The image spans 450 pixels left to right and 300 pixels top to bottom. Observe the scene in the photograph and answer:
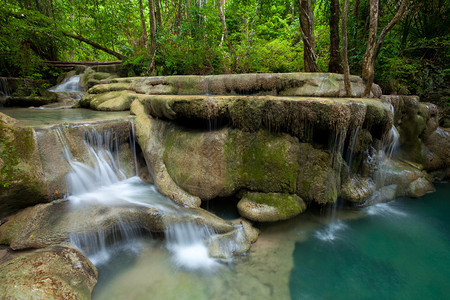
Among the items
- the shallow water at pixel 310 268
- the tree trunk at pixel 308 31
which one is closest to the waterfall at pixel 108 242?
the shallow water at pixel 310 268

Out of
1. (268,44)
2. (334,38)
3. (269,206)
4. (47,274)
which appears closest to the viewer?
(47,274)

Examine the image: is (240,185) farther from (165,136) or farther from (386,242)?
(386,242)

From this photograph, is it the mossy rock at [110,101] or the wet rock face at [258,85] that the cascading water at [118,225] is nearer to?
the mossy rock at [110,101]

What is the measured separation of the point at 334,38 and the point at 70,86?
11.0 meters

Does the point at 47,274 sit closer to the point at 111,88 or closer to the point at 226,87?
the point at 226,87

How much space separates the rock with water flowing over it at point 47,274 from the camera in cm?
207

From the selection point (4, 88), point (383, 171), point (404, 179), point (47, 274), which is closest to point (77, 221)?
point (47, 274)

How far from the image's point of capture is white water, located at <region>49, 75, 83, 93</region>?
31.4ft

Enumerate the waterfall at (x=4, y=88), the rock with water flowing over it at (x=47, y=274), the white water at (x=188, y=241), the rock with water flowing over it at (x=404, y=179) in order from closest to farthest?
1. the rock with water flowing over it at (x=47, y=274)
2. the white water at (x=188, y=241)
3. the rock with water flowing over it at (x=404, y=179)
4. the waterfall at (x=4, y=88)

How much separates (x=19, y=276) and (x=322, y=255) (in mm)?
Result: 3875

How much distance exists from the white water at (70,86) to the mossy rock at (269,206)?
979cm

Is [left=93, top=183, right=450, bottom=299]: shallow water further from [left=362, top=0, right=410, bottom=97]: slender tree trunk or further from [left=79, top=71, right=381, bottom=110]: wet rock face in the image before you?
[left=362, top=0, right=410, bottom=97]: slender tree trunk

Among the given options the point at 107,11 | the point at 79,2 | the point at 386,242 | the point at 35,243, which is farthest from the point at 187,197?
the point at 79,2

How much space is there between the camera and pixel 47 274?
7.46 ft
